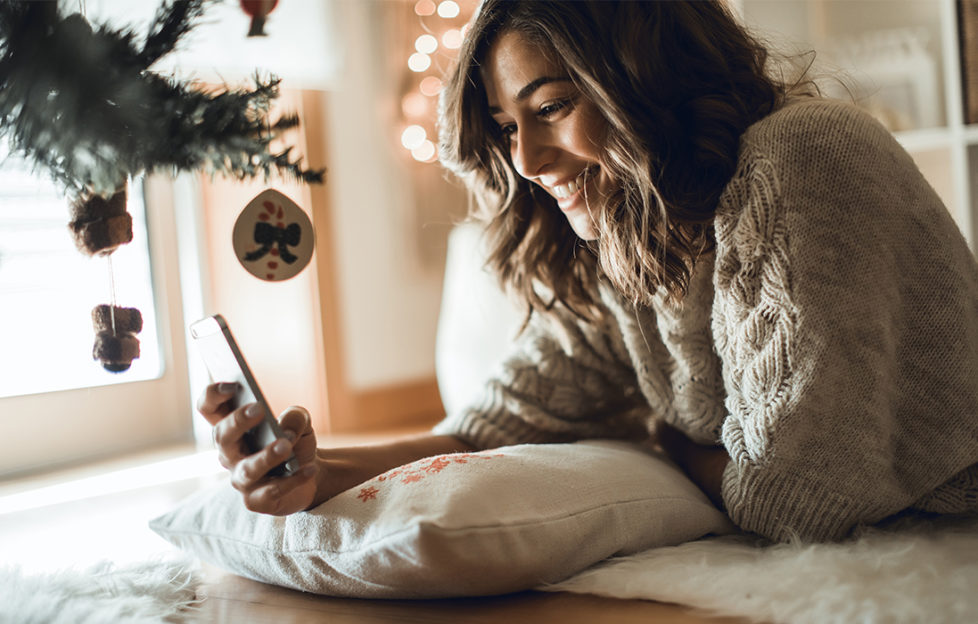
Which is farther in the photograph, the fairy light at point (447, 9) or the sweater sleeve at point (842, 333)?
the fairy light at point (447, 9)

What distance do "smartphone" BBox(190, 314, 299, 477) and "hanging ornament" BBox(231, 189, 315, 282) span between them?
61mm

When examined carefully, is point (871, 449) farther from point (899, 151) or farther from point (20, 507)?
point (20, 507)

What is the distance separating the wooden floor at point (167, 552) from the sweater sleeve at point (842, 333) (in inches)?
8.2

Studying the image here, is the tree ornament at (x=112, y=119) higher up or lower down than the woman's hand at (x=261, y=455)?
higher up

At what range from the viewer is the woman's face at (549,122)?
0.98m

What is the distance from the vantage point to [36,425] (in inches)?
45.8

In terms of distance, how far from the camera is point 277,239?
0.78m

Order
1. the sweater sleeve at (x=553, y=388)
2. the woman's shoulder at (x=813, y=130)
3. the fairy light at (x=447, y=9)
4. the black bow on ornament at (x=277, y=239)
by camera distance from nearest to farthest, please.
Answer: the black bow on ornament at (x=277, y=239) < the woman's shoulder at (x=813, y=130) < the sweater sleeve at (x=553, y=388) < the fairy light at (x=447, y=9)

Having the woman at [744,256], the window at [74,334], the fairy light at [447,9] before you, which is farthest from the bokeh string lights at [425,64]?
the woman at [744,256]

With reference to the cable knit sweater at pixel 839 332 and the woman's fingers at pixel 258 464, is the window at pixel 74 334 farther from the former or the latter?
the cable knit sweater at pixel 839 332

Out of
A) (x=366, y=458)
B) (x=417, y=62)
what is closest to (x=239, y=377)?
(x=366, y=458)

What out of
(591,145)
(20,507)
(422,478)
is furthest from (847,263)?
(20,507)

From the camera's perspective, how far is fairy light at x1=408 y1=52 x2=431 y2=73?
2270mm

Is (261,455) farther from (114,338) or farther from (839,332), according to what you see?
(839,332)
